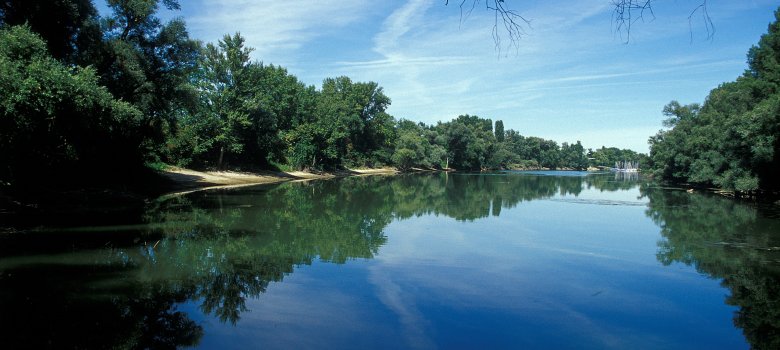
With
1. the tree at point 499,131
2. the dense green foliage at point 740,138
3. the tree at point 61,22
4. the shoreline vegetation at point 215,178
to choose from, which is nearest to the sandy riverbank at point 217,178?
the shoreline vegetation at point 215,178

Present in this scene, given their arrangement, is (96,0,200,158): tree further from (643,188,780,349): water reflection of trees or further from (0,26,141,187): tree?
(643,188,780,349): water reflection of trees

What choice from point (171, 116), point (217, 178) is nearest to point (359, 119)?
point (217, 178)

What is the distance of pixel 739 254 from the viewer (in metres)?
13.0

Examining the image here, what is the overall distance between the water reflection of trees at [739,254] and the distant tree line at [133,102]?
1796cm

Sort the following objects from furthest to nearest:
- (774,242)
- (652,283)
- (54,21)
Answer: (54,21) → (774,242) → (652,283)

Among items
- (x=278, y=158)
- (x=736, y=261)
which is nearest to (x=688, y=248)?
(x=736, y=261)

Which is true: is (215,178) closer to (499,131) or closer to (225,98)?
(225,98)

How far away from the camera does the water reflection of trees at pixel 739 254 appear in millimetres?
7781

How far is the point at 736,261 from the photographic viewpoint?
1205cm

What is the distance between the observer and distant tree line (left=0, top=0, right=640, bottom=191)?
49.6 feet

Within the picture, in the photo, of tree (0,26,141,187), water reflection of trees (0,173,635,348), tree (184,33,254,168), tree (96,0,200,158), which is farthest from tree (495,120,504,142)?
tree (0,26,141,187)

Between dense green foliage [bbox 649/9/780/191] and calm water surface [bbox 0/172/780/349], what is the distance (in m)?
13.9

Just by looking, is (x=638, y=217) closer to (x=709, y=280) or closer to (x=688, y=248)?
(x=688, y=248)

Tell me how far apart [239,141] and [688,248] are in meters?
38.1
